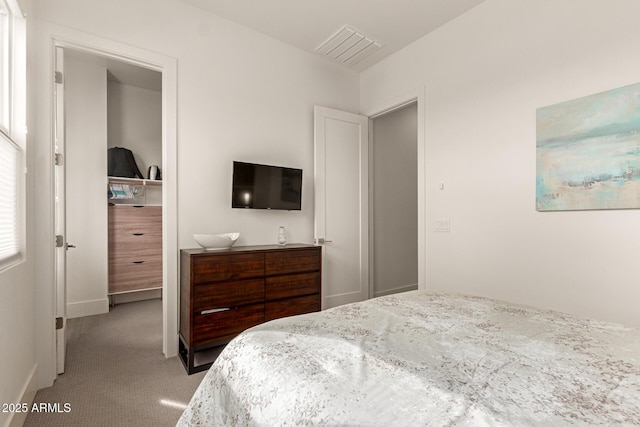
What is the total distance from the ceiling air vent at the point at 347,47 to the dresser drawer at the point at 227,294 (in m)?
2.55

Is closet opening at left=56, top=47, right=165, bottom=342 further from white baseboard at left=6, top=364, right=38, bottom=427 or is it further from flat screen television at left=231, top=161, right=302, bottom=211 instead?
flat screen television at left=231, top=161, right=302, bottom=211

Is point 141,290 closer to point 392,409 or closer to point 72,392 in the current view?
point 72,392

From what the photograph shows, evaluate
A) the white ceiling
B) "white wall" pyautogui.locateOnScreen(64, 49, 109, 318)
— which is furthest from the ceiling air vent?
"white wall" pyautogui.locateOnScreen(64, 49, 109, 318)

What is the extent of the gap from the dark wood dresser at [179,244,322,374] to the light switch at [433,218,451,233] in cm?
125

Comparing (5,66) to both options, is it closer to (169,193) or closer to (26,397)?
(169,193)

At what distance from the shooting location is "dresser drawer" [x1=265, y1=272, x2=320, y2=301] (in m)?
2.78

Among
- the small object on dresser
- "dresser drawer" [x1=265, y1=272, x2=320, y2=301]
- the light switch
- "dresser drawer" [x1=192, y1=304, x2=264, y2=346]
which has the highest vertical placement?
the light switch

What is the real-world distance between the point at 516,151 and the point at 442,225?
2.92ft

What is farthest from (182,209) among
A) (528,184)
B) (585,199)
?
(585,199)

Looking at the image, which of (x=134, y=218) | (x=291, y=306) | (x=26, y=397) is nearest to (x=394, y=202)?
(x=291, y=306)

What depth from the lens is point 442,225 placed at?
9.91 ft

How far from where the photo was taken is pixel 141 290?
4250mm

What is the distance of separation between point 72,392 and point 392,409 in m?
2.38

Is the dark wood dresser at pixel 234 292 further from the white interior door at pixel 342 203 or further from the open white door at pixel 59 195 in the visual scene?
the open white door at pixel 59 195
